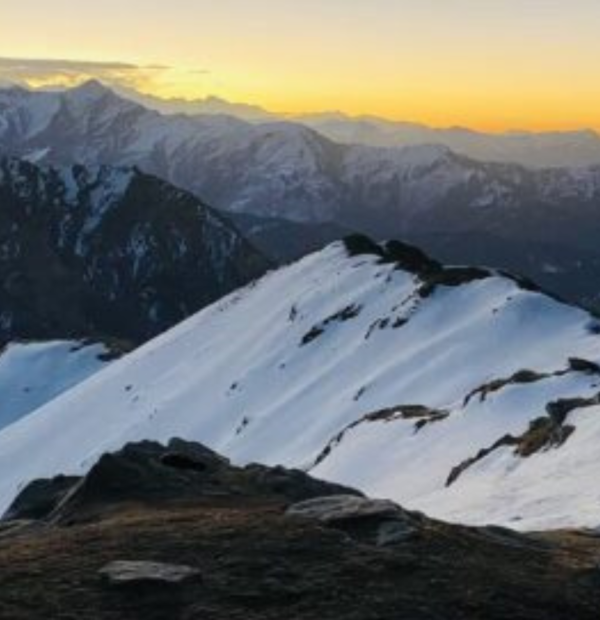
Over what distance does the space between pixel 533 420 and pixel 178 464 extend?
25667 millimetres

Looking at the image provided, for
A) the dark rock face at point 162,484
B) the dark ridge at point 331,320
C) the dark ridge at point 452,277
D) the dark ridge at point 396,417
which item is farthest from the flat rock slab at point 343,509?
the dark ridge at point 331,320

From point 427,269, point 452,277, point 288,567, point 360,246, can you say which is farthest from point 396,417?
point 360,246

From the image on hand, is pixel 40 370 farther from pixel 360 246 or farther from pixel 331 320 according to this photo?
pixel 331 320

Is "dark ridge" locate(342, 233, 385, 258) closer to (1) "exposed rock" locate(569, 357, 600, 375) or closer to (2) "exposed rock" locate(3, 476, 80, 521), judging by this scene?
(1) "exposed rock" locate(569, 357, 600, 375)

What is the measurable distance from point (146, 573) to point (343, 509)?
3981 millimetres

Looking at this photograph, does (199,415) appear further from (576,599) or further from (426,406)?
(576,599)

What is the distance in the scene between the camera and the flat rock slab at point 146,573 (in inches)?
565

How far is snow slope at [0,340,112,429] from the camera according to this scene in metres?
154

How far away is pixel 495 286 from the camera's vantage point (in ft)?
253

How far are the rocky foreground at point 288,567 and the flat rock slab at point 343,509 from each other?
0.11 feet

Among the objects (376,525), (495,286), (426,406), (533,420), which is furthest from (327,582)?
(495,286)

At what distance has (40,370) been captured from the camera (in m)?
165

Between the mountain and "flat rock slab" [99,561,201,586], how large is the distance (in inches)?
503

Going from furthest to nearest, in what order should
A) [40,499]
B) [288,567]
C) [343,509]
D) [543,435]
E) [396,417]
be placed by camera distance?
1. [396,417]
2. [543,435]
3. [40,499]
4. [343,509]
5. [288,567]
